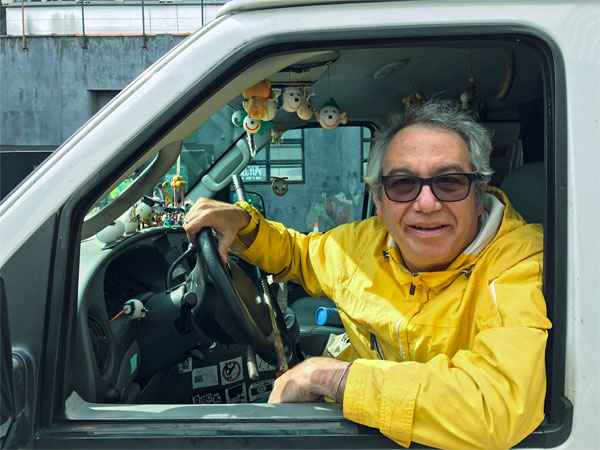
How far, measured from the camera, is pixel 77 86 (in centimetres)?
1369

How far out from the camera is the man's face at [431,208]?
4.16ft

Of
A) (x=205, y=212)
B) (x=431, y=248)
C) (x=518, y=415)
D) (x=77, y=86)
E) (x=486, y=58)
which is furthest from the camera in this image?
(x=77, y=86)

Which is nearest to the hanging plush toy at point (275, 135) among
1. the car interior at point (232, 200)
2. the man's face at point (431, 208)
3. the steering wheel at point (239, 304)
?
the car interior at point (232, 200)

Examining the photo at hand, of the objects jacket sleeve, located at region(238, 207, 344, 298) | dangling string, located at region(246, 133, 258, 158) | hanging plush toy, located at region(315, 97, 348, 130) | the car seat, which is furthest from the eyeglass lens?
dangling string, located at region(246, 133, 258, 158)

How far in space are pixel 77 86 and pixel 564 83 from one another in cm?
1485

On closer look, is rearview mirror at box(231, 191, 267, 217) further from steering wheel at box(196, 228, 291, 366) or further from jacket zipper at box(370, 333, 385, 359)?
jacket zipper at box(370, 333, 385, 359)

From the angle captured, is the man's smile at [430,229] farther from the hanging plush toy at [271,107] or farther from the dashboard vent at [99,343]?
the dashboard vent at [99,343]

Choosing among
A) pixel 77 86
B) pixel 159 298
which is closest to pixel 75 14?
pixel 77 86

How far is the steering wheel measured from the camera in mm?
1368

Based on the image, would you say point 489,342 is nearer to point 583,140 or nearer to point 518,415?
point 518,415

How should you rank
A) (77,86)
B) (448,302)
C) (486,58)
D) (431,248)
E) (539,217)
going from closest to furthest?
1. (448,302)
2. (431,248)
3. (539,217)
4. (486,58)
5. (77,86)

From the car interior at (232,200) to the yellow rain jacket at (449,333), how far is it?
25cm

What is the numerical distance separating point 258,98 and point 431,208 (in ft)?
2.51

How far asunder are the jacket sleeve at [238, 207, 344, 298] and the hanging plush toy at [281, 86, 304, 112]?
→ 0.49 m
